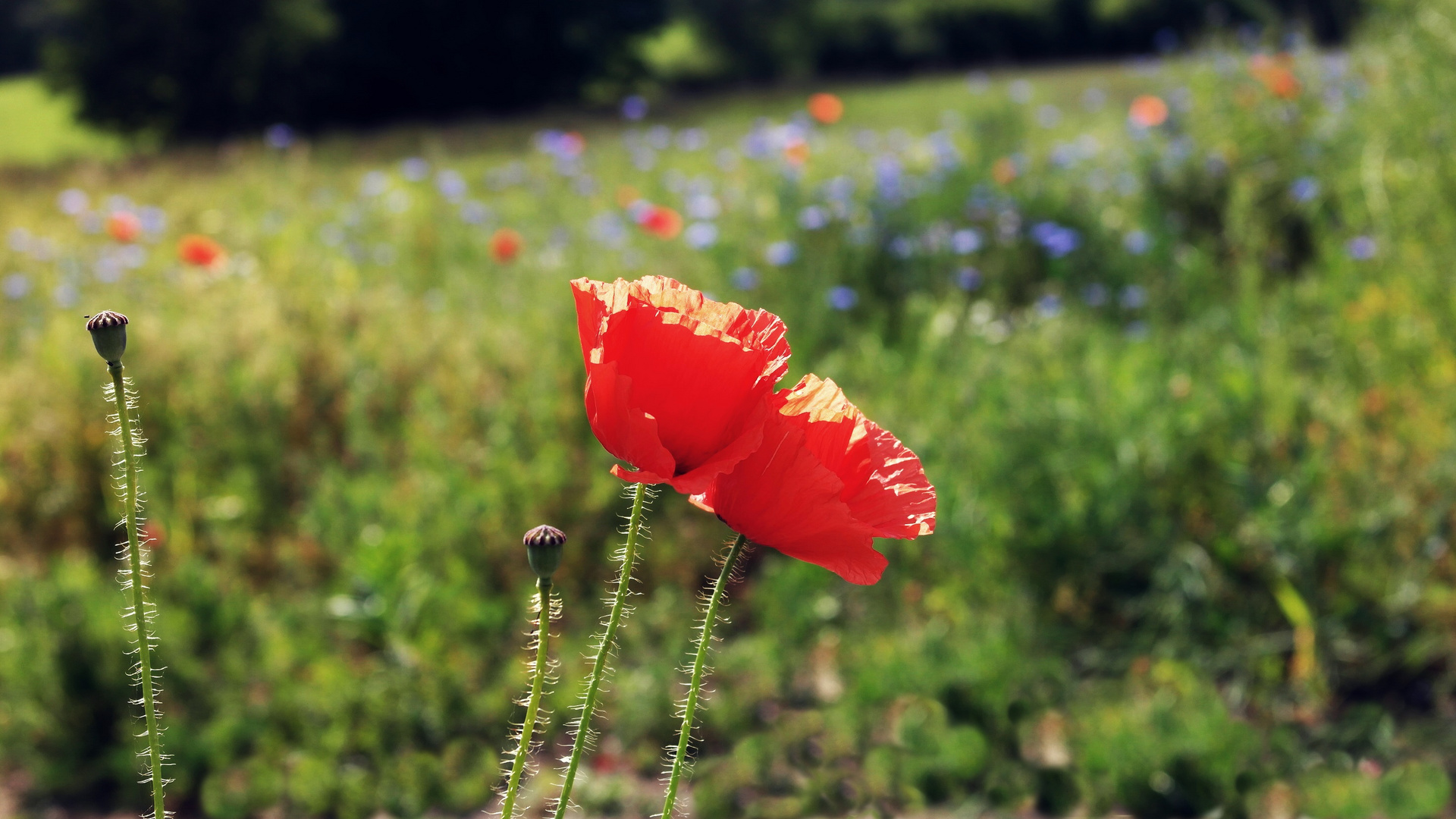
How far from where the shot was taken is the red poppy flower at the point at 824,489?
632 mm

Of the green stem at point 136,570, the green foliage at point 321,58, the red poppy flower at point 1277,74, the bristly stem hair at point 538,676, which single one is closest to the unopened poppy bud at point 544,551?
the bristly stem hair at point 538,676

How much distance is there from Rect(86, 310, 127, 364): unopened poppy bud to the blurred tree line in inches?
395

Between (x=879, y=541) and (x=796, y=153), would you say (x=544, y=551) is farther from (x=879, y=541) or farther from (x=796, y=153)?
(x=796, y=153)

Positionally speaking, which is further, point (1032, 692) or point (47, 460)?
point (47, 460)

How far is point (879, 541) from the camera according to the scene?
2471mm

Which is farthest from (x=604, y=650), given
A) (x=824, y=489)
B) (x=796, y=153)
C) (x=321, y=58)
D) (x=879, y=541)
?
(x=321, y=58)

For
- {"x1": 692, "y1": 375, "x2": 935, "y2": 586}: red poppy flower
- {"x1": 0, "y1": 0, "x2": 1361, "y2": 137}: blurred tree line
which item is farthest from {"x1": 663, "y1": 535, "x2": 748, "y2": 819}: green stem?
{"x1": 0, "y1": 0, "x2": 1361, "y2": 137}: blurred tree line

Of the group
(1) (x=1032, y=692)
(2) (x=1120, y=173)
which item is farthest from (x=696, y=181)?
(1) (x=1032, y=692)

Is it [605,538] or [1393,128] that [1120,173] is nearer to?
[1393,128]

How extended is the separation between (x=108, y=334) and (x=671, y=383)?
27 centimetres

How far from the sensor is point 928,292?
4.03m

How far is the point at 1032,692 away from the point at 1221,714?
34cm

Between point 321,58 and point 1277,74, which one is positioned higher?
point 1277,74

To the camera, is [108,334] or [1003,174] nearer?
[108,334]
